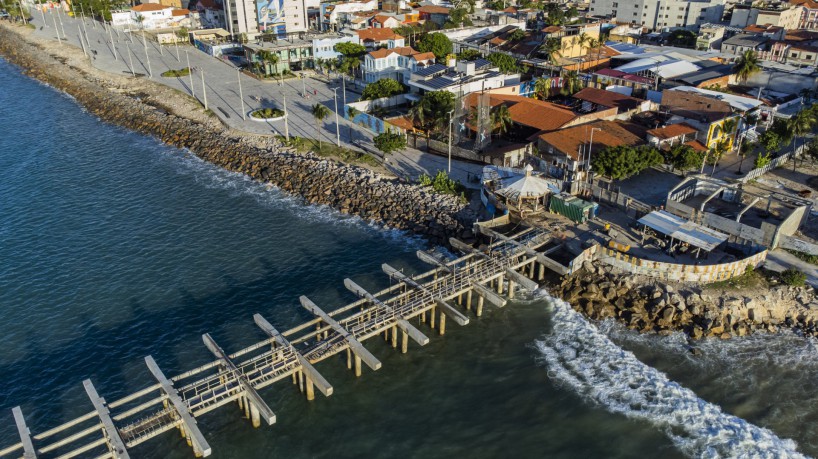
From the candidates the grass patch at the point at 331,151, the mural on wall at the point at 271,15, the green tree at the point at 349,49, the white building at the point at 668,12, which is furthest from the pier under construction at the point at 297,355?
the white building at the point at 668,12

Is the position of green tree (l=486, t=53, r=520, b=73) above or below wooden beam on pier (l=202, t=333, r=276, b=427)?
above

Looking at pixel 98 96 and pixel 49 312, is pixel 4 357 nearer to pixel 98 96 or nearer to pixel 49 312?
pixel 49 312

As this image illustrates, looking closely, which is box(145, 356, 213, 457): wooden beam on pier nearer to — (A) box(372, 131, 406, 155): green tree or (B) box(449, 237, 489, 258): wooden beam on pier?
(B) box(449, 237, 489, 258): wooden beam on pier

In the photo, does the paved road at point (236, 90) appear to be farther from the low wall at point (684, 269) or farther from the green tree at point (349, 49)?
the low wall at point (684, 269)

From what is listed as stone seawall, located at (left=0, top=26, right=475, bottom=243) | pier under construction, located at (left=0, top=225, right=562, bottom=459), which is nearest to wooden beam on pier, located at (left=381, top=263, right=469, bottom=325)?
pier under construction, located at (left=0, top=225, right=562, bottom=459)

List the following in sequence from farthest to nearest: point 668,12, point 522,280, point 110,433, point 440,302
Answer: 1. point 668,12
2. point 522,280
3. point 440,302
4. point 110,433

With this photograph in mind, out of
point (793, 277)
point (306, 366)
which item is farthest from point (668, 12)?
point (306, 366)

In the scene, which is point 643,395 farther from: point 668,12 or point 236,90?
point 668,12
